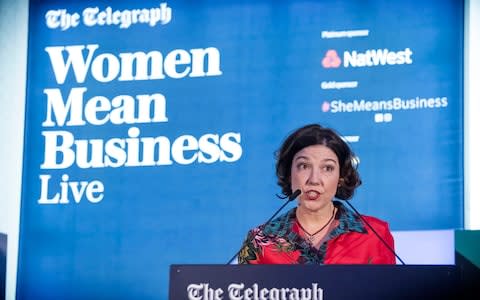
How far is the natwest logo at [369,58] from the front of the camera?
4387mm

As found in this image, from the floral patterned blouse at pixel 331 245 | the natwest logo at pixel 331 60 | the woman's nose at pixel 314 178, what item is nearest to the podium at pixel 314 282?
the floral patterned blouse at pixel 331 245

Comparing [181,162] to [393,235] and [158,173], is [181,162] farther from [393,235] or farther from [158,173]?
[393,235]

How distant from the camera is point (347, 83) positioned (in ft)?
14.5

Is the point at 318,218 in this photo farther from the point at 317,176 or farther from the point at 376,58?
the point at 376,58

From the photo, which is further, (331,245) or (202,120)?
(202,120)

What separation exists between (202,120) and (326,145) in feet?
2.12

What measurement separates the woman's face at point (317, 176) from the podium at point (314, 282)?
2.35m

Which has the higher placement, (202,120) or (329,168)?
(202,120)

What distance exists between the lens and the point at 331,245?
4.18 metres

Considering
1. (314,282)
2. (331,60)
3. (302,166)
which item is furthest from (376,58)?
(314,282)

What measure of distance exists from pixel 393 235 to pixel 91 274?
1487mm

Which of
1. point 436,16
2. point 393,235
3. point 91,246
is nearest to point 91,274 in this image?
point 91,246

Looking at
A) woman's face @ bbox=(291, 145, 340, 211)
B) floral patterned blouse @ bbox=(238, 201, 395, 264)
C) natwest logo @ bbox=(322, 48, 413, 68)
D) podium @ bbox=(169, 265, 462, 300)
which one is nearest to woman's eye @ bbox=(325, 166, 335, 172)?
woman's face @ bbox=(291, 145, 340, 211)

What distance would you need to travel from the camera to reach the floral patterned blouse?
13.5 feet
